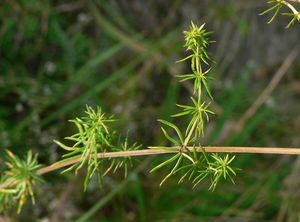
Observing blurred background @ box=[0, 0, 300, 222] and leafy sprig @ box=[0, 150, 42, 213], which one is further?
blurred background @ box=[0, 0, 300, 222]

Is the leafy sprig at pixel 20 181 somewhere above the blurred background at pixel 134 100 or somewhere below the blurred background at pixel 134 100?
below

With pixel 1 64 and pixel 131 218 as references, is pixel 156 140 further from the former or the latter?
pixel 1 64

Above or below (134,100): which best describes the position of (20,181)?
below

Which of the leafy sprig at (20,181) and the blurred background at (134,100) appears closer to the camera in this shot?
Result: the leafy sprig at (20,181)

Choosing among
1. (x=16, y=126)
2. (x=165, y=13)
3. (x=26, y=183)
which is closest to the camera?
(x=26, y=183)

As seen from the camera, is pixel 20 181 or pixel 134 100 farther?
pixel 134 100

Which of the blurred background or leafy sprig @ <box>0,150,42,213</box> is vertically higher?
the blurred background

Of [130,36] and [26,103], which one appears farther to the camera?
[130,36]

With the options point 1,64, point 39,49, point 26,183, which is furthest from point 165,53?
point 26,183
